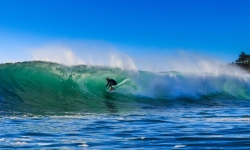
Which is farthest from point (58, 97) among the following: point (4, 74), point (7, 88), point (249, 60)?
point (249, 60)

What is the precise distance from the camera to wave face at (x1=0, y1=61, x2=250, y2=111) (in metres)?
16.2

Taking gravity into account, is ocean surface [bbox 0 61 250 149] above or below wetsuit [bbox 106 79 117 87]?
below

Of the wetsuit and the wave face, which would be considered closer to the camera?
the wave face

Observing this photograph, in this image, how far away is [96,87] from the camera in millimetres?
19609

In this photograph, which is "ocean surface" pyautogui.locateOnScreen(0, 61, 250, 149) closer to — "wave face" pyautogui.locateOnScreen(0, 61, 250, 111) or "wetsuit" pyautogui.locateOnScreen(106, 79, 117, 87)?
"wave face" pyautogui.locateOnScreen(0, 61, 250, 111)

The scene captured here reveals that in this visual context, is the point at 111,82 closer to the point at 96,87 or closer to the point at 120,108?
the point at 96,87

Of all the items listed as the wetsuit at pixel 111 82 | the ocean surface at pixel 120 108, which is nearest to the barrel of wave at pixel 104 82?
the ocean surface at pixel 120 108

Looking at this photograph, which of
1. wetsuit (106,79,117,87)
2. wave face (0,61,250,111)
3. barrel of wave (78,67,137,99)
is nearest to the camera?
wave face (0,61,250,111)

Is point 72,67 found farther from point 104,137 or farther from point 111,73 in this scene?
point 104,137

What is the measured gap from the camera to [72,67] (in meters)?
21.5

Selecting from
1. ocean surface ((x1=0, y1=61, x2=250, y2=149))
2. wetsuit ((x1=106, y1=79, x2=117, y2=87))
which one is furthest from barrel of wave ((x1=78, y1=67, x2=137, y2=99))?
wetsuit ((x1=106, y1=79, x2=117, y2=87))

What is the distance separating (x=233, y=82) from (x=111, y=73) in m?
8.50

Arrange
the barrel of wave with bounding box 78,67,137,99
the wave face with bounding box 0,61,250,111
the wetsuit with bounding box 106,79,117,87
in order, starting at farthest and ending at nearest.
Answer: the wetsuit with bounding box 106,79,117,87 → the barrel of wave with bounding box 78,67,137,99 → the wave face with bounding box 0,61,250,111

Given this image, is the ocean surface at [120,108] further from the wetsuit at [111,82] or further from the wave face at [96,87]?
the wetsuit at [111,82]
